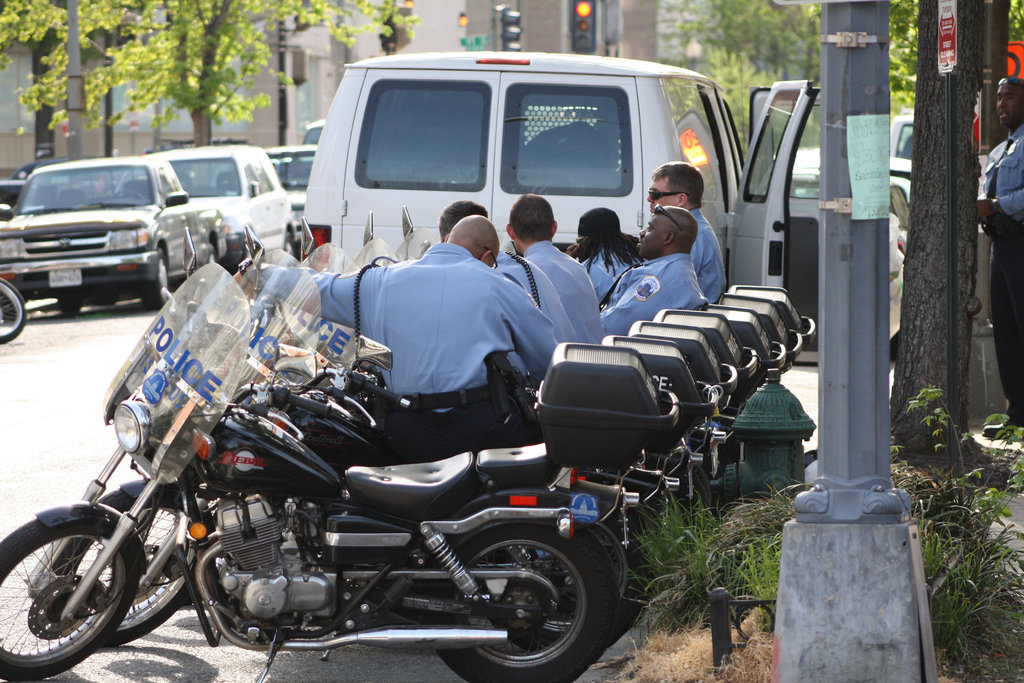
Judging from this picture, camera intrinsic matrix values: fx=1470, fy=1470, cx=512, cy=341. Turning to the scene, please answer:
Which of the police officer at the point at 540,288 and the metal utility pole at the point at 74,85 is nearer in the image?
the police officer at the point at 540,288

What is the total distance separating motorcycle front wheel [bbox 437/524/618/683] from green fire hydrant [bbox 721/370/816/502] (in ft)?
5.26

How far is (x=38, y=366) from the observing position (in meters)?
13.0

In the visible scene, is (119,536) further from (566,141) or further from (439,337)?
(566,141)

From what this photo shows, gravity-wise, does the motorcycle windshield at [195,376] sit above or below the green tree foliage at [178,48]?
below

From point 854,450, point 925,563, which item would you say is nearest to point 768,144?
point 925,563

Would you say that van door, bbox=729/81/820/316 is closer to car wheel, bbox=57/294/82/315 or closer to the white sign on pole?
the white sign on pole

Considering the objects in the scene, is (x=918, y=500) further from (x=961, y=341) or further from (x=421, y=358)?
(x=961, y=341)

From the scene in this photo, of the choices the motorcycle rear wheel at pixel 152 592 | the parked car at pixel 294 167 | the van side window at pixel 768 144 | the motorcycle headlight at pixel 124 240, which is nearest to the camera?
the motorcycle rear wheel at pixel 152 592

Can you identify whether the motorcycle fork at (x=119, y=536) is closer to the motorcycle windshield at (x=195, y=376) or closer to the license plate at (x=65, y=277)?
the motorcycle windshield at (x=195, y=376)

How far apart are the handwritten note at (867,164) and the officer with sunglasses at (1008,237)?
12.6 feet

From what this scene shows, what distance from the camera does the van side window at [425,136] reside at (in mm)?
9180

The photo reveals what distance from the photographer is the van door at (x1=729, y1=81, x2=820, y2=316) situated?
10398mm

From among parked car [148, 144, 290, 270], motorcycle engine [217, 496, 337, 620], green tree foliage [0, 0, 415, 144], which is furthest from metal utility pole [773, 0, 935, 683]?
green tree foliage [0, 0, 415, 144]

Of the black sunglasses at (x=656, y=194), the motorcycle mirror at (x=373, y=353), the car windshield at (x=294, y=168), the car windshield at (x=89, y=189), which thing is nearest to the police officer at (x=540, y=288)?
the motorcycle mirror at (x=373, y=353)
